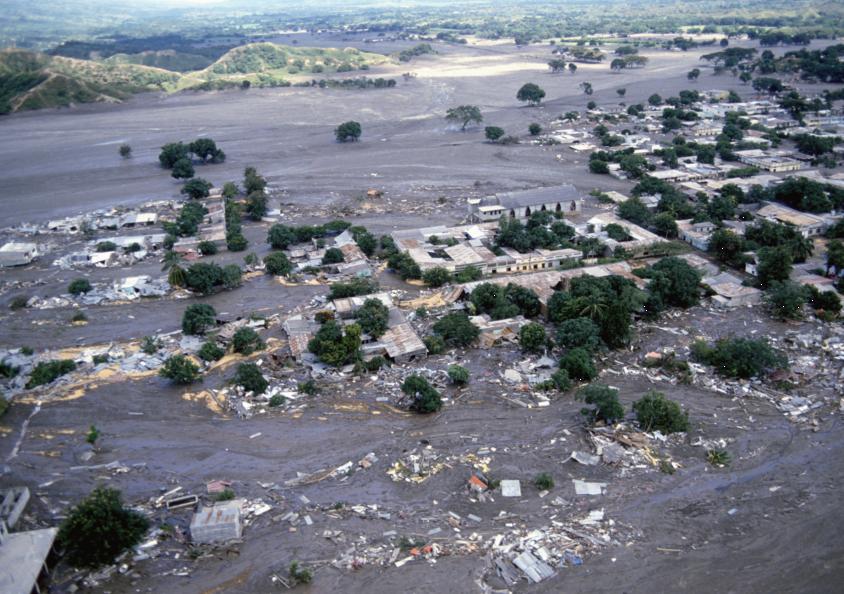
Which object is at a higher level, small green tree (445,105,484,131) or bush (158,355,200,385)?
small green tree (445,105,484,131)

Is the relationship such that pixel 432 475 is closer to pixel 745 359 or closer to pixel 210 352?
pixel 210 352

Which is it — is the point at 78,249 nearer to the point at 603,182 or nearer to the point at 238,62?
the point at 603,182

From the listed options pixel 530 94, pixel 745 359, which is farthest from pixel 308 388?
pixel 530 94

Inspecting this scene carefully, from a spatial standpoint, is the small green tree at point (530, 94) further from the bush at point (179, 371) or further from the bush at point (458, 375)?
the bush at point (179, 371)

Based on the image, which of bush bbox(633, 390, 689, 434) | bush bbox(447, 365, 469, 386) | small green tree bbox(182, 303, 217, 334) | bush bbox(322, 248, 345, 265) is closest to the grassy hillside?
bush bbox(322, 248, 345, 265)

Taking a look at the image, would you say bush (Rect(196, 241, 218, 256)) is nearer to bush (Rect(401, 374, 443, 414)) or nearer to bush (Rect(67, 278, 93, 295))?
bush (Rect(67, 278, 93, 295))
